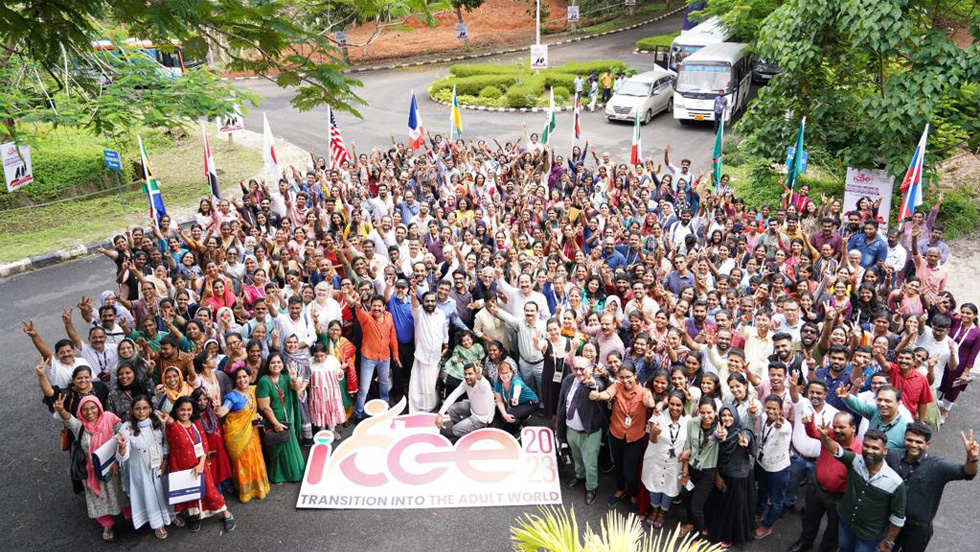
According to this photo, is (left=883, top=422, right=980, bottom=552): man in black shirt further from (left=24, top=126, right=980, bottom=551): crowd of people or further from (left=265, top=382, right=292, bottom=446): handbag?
(left=265, top=382, right=292, bottom=446): handbag

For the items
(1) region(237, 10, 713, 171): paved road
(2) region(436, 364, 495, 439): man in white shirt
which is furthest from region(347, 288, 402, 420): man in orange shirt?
(1) region(237, 10, 713, 171): paved road

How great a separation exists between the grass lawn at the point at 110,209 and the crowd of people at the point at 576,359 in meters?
4.90

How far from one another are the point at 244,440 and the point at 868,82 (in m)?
12.7

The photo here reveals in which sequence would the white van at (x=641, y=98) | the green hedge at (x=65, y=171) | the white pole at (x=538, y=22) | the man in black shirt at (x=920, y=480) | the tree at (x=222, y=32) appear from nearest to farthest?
the tree at (x=222, y=32) < the man in black shirt at (x=920, y=480) < the green hedge at (x=65, y=171) < the white van at (x=641, y=98) < the white pole at (x=538, y=22)

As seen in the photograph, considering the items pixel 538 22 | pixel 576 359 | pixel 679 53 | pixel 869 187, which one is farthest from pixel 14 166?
pixel 679 53

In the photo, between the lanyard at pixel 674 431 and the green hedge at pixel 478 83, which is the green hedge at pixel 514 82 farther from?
the lanyard at pixel 674 431

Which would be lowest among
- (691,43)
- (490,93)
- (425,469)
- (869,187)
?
(425,469)

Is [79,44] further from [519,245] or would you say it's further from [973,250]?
[973,250]

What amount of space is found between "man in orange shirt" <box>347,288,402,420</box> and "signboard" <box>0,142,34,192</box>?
9402 mm

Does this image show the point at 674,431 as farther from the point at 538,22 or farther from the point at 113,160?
the point at 538,22

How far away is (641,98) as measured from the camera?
22.8 metres

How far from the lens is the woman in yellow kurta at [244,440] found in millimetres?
6516

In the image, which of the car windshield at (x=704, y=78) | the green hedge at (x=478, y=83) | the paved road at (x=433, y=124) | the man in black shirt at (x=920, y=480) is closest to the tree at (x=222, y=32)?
the man in black shirt at (x=920, y=480)

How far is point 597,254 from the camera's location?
9.09m
